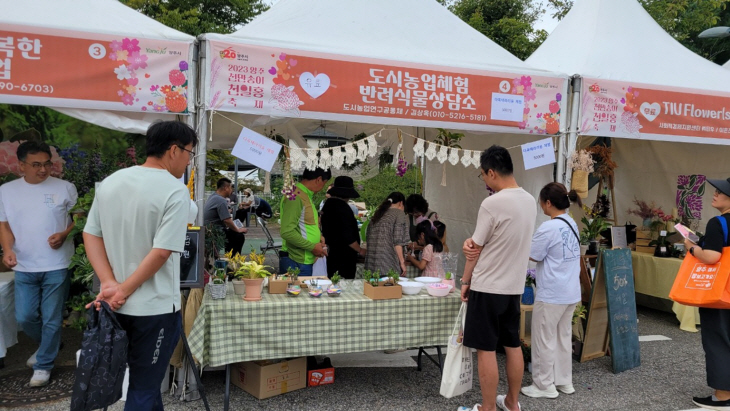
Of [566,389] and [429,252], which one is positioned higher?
[429,252]

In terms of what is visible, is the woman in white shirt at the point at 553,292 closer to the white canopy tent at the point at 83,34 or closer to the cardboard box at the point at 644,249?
the white canopy tent at the point at 83,34

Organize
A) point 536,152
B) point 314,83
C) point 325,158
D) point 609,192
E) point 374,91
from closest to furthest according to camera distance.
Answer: point 314,83
point 374,91
point 325,158
point 536,152
point 609,192

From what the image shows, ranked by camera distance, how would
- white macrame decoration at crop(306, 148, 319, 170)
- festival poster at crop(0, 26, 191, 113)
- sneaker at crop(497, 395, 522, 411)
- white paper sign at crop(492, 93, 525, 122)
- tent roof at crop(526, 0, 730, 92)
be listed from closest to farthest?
festival poster at crop(0, 26, 191, 113), sneaker at crop(497, 395, 522, 411), white macrame decoration at crop(306, 148, 319, 170), white paper sign at crop(492, 93, 525, 122), tent roof at crop(526, 0, 730, 92)

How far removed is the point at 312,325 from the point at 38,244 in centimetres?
203

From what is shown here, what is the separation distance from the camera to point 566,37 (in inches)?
219

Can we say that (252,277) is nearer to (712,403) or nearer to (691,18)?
(712,403)

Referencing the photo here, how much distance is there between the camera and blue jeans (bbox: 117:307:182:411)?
7.05 ft

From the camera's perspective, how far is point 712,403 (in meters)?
3.56

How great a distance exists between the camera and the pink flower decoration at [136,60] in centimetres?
329

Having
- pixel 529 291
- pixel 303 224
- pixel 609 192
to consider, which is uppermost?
pixel 609 192

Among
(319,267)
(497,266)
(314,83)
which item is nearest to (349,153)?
(314,83)

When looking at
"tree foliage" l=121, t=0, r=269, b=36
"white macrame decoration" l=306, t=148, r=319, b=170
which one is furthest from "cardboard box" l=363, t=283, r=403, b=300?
"tree foliage" l=121, t=0, r=269, b=36

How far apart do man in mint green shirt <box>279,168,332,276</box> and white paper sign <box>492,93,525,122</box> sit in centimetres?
154

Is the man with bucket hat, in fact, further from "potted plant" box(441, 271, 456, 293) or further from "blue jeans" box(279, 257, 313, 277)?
"potted plant" box(441, 271, 456, 293)
